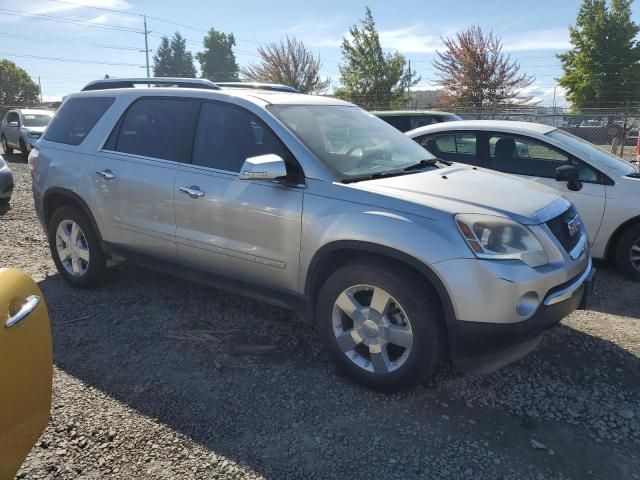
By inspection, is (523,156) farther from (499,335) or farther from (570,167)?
(499,335)

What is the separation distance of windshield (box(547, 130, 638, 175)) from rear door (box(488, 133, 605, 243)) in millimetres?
160

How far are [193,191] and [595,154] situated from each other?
4325 millimetres

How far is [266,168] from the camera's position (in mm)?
3230

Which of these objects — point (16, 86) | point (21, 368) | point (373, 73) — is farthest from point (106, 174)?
point (16, 86)

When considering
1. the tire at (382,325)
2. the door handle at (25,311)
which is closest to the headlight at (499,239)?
the tire at (382,325)

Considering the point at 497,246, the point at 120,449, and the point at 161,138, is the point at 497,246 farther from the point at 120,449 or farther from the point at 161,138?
the point at 161,138

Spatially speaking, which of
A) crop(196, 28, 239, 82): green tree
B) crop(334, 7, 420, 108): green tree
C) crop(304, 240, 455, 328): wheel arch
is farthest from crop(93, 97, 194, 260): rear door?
crop(196, 28, 239, 82): green tree

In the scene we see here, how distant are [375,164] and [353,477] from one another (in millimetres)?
2019

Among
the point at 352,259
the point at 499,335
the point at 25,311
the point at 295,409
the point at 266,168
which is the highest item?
the point at 266,168

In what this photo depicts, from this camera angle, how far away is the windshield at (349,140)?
3.52 m

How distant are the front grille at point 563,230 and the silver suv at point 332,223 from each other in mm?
14

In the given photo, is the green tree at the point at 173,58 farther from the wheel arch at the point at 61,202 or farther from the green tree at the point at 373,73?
the wheel arch at the point at 61,202

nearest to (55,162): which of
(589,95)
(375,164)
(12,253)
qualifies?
(12,253)

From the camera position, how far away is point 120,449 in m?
2.73
